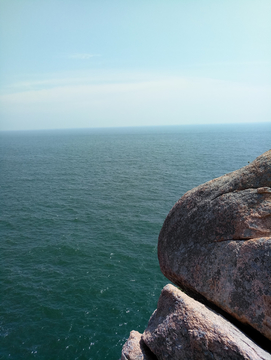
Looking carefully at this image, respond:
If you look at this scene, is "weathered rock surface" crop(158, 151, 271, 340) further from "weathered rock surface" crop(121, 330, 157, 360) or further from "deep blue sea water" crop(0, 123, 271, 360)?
"deep blue sea water" crop(0, 123, 271, 360)

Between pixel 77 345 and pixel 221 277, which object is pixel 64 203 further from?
pixel 221 277

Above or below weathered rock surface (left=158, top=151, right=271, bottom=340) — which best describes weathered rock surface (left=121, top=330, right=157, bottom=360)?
below

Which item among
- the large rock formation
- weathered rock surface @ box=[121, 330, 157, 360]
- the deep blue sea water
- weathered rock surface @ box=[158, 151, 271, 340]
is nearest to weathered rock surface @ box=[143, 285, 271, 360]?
the large rock formation

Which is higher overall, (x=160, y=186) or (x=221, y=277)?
(x=221, y=277)

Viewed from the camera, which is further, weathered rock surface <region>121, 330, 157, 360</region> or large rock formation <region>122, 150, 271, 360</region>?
weathered rock surface <region>121, 330, 157, 360</region>

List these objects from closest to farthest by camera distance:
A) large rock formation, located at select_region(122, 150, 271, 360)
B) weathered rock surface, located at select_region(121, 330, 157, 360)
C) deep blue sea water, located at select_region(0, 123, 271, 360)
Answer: large rock formation, located at select_region(122, 150, 271, 360), weathered rock surface, located at select_region(121, 330, 157, 360), deep blue sea water, located at select_region(0, 123, 271, 360)

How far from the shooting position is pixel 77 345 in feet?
90.3

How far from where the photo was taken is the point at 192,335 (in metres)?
9.59

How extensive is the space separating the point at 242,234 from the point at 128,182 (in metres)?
81.8

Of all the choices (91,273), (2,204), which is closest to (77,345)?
(91,273)

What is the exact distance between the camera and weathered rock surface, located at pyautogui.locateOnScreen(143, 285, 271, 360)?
885cm

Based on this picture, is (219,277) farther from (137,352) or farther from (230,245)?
(137,352)

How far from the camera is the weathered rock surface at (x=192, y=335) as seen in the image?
8852 millimetres

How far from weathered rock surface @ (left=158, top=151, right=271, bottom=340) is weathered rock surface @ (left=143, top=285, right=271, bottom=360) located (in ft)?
3.53
